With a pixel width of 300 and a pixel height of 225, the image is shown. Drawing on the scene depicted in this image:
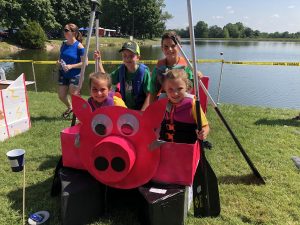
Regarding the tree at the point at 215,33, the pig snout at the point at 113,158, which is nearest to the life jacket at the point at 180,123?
the pig snout at the point at 113,158

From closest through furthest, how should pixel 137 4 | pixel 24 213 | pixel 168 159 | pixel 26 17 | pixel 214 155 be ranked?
pixel 168 159, pixel 24 213, pixel 214 155, pixel 26 17, pixel 137 4

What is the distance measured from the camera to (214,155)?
5262 mm

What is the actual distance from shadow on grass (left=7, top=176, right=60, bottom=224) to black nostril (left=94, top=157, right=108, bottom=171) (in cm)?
80

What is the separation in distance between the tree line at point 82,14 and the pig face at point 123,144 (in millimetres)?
18868

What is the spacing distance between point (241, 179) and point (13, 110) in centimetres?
404

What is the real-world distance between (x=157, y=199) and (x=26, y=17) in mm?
44094

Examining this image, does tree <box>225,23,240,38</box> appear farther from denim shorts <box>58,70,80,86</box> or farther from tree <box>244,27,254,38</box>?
denim shorts <box>58,70,80,86</box>

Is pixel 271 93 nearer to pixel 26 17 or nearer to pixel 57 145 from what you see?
pixel 57 145

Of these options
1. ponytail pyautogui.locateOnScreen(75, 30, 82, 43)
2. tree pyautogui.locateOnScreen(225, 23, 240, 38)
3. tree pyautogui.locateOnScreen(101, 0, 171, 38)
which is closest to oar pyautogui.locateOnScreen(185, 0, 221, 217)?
ponytail pyautogui.locateOnScreen(75, 30, 82, 43)

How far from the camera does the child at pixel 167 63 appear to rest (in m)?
4.28

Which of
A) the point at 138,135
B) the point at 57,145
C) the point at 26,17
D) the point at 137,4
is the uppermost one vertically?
the point at 137,4

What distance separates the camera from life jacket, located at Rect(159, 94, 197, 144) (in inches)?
140

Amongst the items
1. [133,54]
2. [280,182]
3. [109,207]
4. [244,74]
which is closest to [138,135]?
[109,207]

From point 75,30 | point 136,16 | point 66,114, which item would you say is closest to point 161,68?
point 75,30
